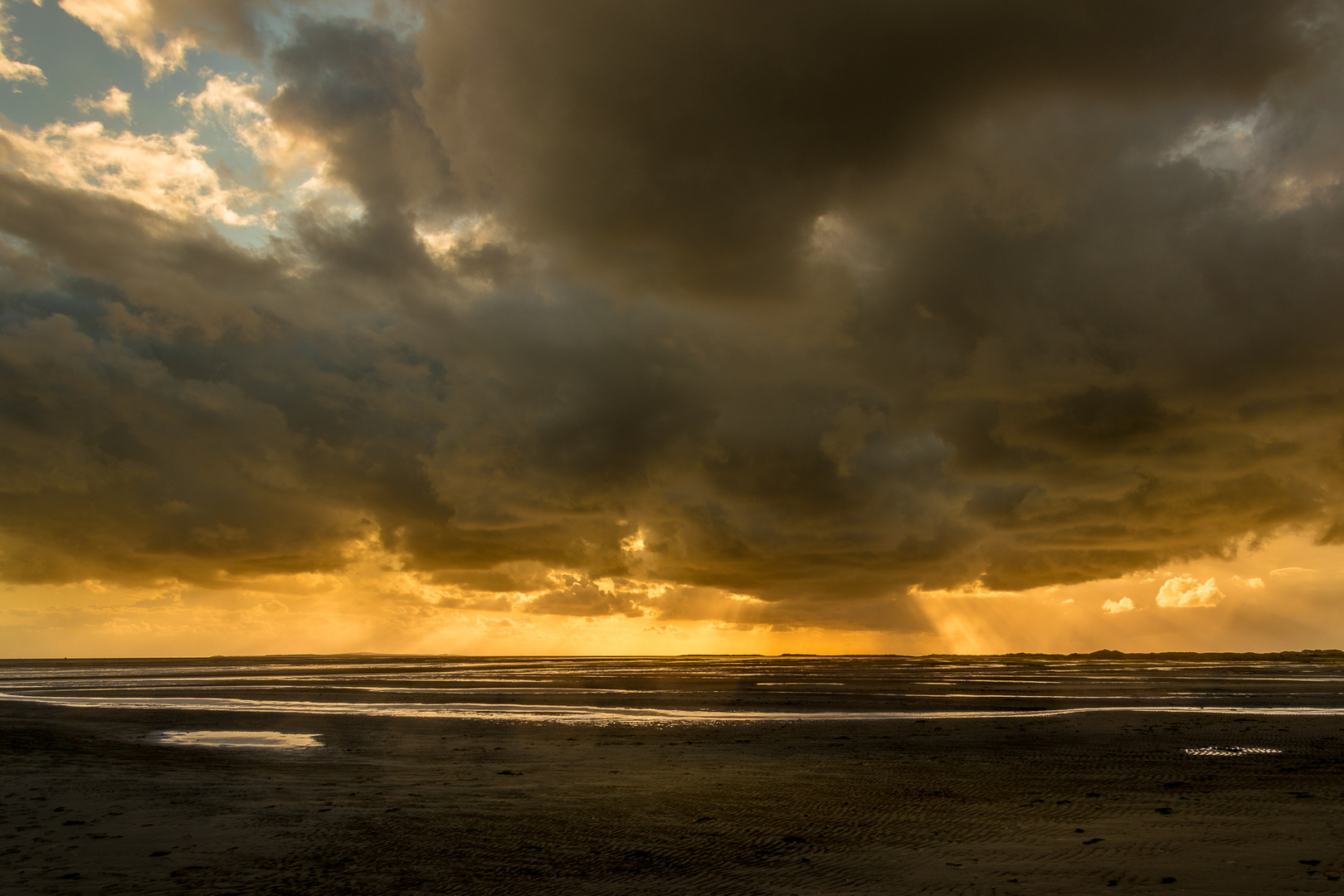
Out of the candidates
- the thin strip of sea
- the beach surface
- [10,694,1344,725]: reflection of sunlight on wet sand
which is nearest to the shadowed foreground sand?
the beach surface

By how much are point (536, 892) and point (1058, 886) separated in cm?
675

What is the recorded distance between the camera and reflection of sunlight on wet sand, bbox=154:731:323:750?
26.8 metres

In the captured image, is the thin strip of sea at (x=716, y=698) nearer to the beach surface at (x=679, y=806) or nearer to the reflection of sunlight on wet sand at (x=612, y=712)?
the reflection of sunlight on wet sand at (x=612, y=712)

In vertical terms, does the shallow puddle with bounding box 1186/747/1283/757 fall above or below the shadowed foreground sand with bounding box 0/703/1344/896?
below

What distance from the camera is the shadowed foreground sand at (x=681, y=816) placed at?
10.9 metres

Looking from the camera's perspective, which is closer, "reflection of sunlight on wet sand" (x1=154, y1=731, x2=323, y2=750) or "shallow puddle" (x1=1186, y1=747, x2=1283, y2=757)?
Answer: "shallow puddle" (x1=1186, y1=747, x2=1283, y2=757)

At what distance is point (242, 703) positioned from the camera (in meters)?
46.6

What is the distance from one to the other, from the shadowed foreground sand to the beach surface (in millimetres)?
75

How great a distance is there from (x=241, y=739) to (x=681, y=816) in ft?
69.3

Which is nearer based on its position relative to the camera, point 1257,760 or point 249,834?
point 249,834

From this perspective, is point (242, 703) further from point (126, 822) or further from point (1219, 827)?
point (1219, 827)

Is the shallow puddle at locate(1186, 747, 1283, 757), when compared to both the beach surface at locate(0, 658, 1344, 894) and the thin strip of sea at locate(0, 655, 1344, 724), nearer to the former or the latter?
the beach surface at locate(0, 658, 1344, 894)

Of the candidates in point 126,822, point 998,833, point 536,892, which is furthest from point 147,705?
point 998,833

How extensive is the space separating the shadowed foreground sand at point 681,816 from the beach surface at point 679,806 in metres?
0.08
